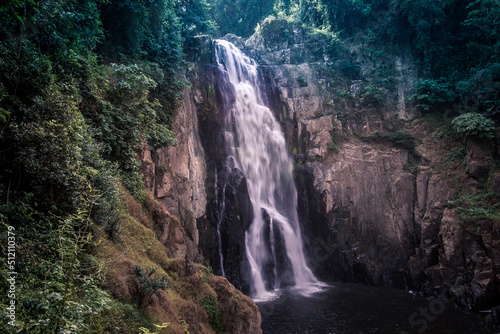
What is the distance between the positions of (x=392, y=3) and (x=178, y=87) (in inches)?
702

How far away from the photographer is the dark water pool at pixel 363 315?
1145cm

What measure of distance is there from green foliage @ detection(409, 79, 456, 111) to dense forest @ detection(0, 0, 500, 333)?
0.07 metres

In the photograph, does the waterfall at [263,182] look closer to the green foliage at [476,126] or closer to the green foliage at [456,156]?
the green foliage at [456,156]

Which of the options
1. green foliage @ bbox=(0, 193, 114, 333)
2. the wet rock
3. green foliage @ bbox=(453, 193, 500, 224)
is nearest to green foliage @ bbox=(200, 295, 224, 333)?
green foliage @ bbox=(0, 193, 114, 333)

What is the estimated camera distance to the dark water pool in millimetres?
11445

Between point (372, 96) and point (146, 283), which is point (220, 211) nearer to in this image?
point (146, 283)

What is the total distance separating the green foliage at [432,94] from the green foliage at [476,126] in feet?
8.84

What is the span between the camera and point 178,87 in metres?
13.9

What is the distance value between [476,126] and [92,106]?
18.8m

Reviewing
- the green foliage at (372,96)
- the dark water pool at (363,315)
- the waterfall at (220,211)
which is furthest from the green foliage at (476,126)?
the waterfall at (220,211)

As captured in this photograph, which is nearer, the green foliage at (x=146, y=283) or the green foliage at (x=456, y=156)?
the green foliage at (x=146, y=283)

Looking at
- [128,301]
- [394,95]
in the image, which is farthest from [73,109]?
[394,95]

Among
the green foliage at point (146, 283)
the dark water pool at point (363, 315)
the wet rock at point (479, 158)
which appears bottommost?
the dark water pool at point (363, 315)

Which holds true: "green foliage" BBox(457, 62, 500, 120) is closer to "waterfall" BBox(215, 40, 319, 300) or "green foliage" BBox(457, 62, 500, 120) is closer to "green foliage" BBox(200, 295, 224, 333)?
"waterfall" BBox(215, 40, 319, 300)
